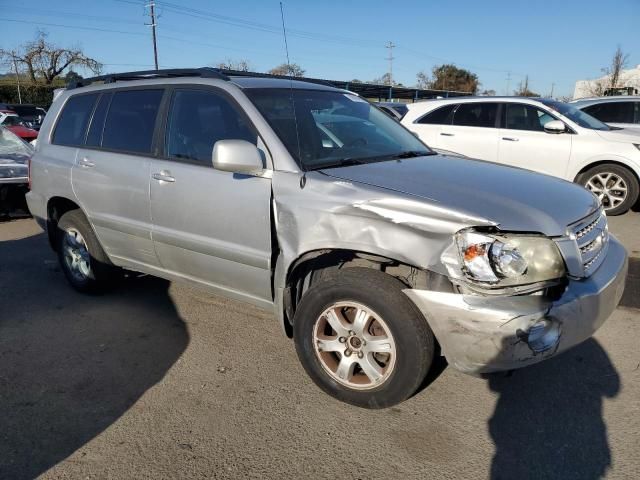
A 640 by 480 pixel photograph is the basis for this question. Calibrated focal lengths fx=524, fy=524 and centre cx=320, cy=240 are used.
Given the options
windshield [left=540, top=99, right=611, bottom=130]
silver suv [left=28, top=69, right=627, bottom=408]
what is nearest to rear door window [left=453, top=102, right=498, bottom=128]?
windshield [left=540, top=99, right=611, bottom=130]

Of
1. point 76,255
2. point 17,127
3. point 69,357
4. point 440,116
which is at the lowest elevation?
point 69,357

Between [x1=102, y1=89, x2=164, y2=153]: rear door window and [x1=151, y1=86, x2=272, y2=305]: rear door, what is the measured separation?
21cm

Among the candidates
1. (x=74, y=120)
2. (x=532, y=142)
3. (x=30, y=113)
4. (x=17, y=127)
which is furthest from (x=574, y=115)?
(x=30, y=113)

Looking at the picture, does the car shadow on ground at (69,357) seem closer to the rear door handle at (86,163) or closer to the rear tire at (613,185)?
the rear door handle at (86,163)

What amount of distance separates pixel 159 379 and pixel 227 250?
0.91 m

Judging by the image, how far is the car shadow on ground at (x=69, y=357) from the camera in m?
2.72

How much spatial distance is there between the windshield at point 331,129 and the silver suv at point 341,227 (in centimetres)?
1

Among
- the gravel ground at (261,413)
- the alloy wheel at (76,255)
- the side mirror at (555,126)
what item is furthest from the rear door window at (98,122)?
the side mirror at (555,126)

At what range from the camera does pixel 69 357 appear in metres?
3.58

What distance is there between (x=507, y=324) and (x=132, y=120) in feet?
10.3

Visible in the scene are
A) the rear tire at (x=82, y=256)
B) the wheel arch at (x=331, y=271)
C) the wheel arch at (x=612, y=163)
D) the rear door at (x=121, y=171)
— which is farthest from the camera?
the wheel arch at (x=612, y=163)

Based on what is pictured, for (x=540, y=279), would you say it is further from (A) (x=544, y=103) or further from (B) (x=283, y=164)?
(A) (x=544, y=103)

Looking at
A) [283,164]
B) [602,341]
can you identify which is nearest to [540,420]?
[602,341]

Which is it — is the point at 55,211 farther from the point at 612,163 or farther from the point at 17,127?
the point at 17,127
